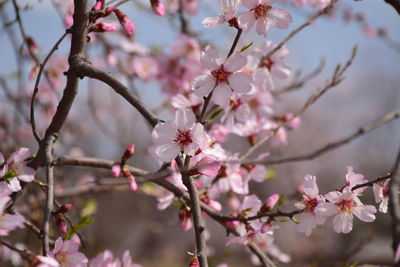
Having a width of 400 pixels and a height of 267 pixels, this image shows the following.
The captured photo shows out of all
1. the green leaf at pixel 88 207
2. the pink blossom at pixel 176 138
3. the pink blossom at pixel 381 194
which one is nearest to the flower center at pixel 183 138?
the pink blossom at pixel 176 138

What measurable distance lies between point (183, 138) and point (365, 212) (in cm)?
49

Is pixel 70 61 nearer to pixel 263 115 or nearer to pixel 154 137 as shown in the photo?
pixel 154 137

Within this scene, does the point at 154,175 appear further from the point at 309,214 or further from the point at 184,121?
the point at 309,214

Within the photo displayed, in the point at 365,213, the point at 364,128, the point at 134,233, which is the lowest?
the point at 365,213

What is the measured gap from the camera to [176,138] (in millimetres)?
1107

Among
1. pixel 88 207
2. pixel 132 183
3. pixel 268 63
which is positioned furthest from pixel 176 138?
pixel 88 207

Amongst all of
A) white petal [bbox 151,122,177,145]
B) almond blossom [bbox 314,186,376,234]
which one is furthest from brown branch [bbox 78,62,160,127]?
almond blossom [bbox 314,186,376,234]

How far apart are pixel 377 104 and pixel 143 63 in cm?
1730

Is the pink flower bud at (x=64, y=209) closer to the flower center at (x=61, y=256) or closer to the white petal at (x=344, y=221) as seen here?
the flower center at (x=61, y=256)

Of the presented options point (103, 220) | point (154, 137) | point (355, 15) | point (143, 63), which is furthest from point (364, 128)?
point (103, 220)

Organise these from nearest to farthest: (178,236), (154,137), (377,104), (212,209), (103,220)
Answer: (154,137), (212,209), (103,220), (178,236), (377,104)

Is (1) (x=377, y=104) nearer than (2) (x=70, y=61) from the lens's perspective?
No

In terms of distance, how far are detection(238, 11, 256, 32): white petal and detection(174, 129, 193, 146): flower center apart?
29 centimetres

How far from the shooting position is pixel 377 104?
18906 mm
